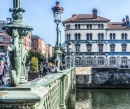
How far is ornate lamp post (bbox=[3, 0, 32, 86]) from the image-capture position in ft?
14.7

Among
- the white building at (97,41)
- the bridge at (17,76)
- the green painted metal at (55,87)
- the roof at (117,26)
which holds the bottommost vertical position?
the green painted metal at (55,87)

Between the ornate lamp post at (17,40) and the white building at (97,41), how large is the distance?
56.0 m

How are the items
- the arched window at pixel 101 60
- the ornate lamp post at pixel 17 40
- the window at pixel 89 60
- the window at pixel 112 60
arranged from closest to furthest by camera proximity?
the ornate lamp post at pixel 17 40
the window at pixel 89 60
the arched window at pixel 101 60
the window at pixel 112 60

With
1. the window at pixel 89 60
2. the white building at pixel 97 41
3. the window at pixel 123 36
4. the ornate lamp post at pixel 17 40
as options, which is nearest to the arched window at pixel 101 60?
the white building at pixel 97 41

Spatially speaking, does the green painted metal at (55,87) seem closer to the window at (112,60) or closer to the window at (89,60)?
the window at (89,60)

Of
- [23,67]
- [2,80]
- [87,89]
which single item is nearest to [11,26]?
[23,67]

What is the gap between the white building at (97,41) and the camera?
200 feet

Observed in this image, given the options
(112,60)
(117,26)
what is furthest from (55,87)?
(117,26)

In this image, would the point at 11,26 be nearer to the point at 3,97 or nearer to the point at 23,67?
the point at 23,67

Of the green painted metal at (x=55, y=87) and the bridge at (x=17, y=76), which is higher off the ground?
the bridge at (x=17, y=76)

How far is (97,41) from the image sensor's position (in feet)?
202

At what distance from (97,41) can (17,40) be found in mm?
57652

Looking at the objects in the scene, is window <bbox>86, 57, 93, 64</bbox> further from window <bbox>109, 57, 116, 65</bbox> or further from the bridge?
the bridge

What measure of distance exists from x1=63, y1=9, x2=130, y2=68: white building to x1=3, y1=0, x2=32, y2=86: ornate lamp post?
2206 inches
